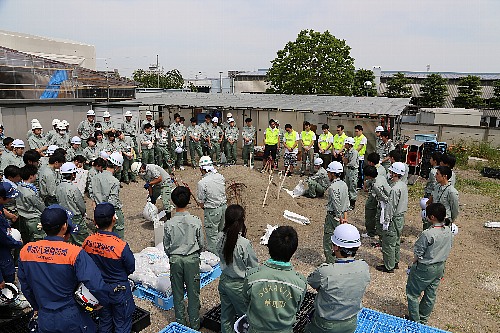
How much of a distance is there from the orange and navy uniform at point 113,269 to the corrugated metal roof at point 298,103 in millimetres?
11469

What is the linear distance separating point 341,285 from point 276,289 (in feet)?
2.25

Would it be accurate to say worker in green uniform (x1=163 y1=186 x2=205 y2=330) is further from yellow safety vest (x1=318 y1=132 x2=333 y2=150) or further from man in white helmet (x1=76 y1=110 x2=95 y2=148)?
man in white helmet (x1=76 y1=110 x2=95 y2=148)

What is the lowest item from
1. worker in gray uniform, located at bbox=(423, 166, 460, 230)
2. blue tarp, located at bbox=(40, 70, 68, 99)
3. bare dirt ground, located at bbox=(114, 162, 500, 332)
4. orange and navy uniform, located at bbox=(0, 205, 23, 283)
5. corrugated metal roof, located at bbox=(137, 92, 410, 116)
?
bare dirt ground, located at bbox=(114, 162, 500, 332)

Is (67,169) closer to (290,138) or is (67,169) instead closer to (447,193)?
(447,193)

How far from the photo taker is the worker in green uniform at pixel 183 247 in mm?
4883

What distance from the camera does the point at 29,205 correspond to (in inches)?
258

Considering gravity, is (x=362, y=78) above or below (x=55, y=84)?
above

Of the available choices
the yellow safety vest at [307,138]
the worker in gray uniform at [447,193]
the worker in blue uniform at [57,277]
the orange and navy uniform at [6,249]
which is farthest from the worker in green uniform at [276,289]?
the yellow safety vest at [307,138]

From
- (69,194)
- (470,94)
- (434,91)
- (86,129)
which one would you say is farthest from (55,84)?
(470,94)

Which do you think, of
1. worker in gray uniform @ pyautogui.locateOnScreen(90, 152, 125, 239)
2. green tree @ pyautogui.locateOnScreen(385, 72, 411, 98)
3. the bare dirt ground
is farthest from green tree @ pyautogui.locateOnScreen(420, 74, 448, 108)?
worker in gray uniform @ pyautogui.locateOnScreen(90, 152, 125, 239)

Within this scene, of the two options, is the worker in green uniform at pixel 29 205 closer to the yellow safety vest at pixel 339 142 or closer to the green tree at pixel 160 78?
the yellow safety vest at pixel 339 142

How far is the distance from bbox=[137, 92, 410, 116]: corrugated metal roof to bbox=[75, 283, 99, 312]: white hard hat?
1200 cm

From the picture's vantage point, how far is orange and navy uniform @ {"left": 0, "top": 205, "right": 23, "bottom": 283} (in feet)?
16.5

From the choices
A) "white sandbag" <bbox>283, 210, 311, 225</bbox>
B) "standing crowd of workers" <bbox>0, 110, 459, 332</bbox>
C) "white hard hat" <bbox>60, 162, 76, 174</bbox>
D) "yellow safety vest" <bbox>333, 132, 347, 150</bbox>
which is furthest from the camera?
"yellow safety vest" <bbox>333, 132, 347, 150</bbox>
